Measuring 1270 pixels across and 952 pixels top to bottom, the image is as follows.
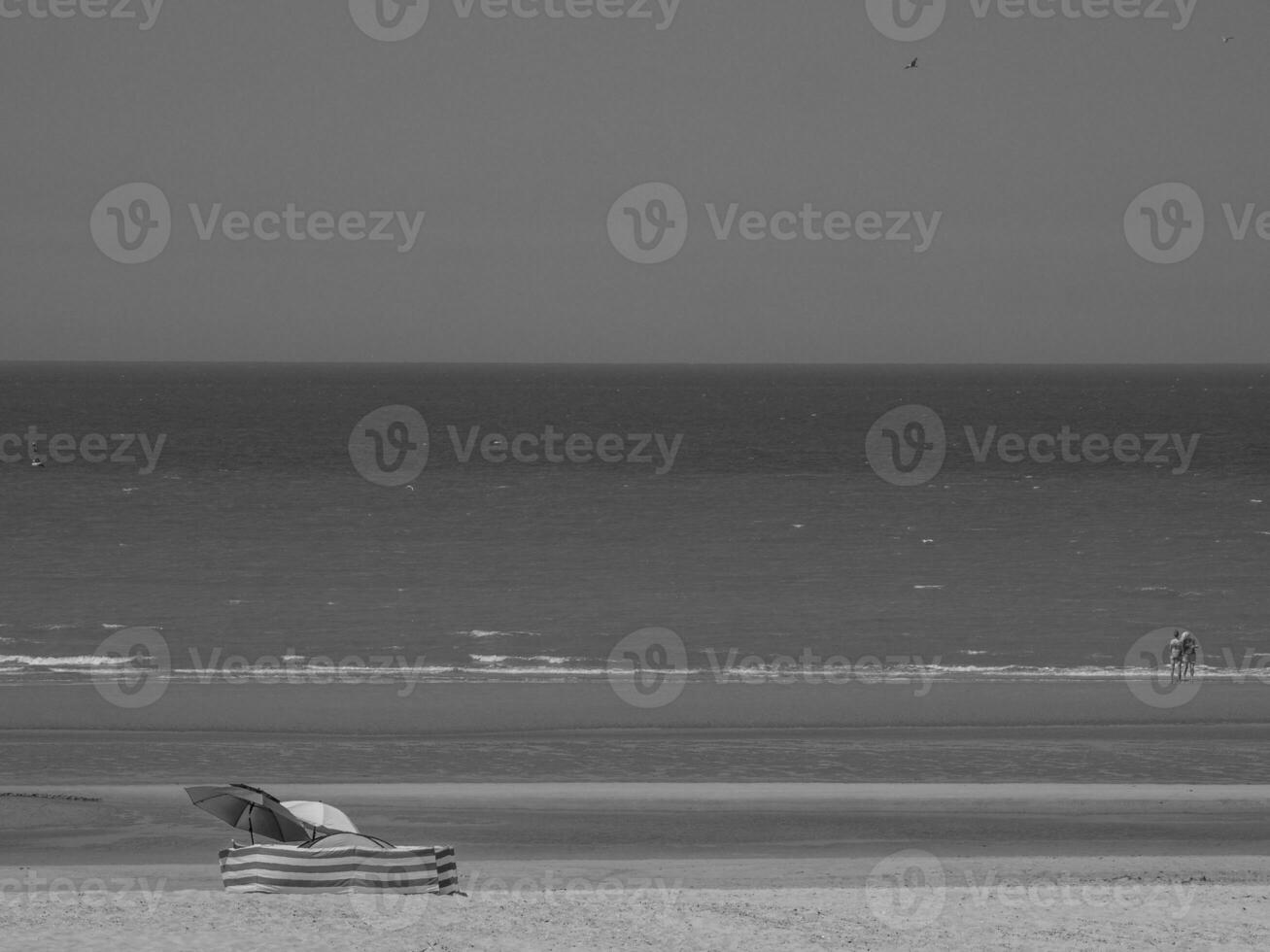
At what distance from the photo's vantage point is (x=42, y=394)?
18200 centimetres

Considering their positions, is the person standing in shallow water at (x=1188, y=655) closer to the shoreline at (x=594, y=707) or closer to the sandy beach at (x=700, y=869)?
the shoreline at (x=594, y=707)

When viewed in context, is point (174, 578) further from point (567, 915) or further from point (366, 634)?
point (567, 915)

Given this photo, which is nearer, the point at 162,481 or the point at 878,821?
the point at 878,821

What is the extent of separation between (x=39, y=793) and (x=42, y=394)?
178281 mm

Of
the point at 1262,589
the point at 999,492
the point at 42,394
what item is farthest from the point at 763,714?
the point at 42,394

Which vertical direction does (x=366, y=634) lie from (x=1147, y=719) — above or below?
above
